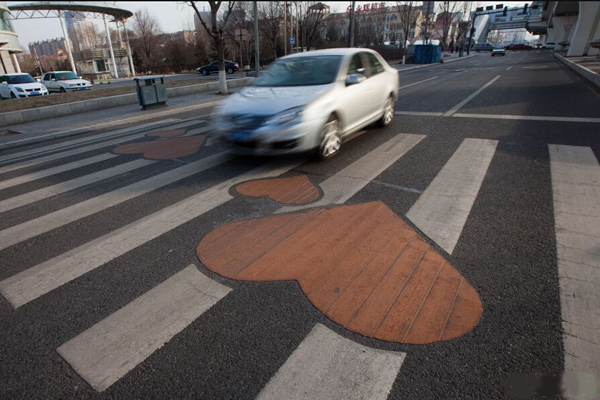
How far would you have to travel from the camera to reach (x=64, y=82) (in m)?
23.2

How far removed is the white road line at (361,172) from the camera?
13.8 feet

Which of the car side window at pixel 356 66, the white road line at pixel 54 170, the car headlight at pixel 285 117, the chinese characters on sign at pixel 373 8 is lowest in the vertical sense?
the white road line at pixel 54 170

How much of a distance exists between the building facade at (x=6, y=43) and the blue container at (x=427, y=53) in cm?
5210

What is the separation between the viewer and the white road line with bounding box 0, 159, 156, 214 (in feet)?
15.0

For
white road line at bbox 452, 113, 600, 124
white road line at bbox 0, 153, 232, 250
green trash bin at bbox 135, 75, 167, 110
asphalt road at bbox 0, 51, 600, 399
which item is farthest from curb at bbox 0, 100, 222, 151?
white road line at bbox 452, 113, 600, 124

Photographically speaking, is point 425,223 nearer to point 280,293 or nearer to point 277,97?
point 280,293

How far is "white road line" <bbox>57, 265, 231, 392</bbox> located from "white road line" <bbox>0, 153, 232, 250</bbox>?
80.3 inches

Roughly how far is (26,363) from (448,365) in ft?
8.62

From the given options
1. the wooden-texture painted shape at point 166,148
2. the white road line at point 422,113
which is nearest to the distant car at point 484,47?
the white road line at point 422,113

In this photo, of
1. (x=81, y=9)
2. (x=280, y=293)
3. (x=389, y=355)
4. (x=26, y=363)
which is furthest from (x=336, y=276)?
(x=81, y=9)

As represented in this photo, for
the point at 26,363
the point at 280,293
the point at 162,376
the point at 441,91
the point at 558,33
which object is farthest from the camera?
the point at 558,33

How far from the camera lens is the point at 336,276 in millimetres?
2752

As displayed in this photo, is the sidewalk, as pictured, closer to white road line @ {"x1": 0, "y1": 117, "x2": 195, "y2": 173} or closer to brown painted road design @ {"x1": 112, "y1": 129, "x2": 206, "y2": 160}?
white road line @ {"x1": 0, "y1": 117, "x2": 195, "y2": 173}

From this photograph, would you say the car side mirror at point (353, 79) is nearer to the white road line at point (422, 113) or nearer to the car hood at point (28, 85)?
the white road line at point (422, 113)
